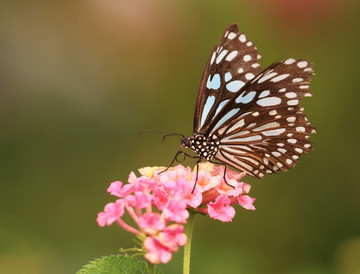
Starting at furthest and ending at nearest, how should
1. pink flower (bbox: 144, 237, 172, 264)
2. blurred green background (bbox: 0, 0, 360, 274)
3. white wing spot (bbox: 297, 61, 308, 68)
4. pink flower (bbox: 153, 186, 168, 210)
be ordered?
blurred green background (bbox: 0, 0, 360, 274), white wing spot (bbox: 297, 61, 308, 68), pink flower (bbox: 153, 186, 168, 210), pink flower (bbox: 144, 237, 172, 264)

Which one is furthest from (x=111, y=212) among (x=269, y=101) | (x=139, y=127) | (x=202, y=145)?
(x=139, y=127)

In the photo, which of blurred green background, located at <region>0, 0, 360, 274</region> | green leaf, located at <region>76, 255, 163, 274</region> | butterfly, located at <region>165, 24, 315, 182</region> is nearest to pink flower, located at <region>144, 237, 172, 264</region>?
green leaf, located at <region>76, 255, 163, 274</region>

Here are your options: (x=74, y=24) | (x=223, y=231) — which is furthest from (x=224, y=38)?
(x=74, y=24)

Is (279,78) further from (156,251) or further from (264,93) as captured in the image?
(156,251)

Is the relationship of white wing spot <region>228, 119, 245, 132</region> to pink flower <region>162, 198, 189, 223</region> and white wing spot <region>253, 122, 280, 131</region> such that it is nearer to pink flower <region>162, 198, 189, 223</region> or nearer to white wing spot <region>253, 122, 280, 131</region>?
white wing spot <region>253, 122, 280, 131</region>

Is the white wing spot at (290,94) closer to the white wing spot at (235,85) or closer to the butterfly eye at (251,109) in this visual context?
the butterfly eye at (251,109)

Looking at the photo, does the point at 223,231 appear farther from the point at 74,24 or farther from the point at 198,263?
the point at 74,24

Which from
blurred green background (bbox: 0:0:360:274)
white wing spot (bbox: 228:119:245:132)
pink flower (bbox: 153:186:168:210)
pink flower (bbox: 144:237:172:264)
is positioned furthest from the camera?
blurred green background (bbox: 0:0:360:274)
